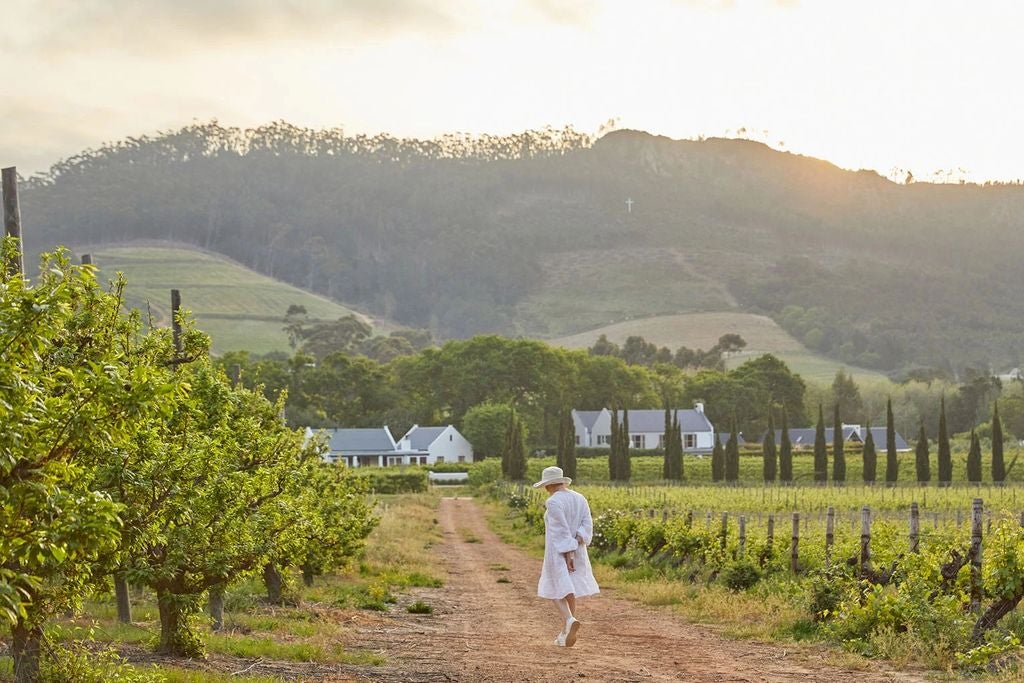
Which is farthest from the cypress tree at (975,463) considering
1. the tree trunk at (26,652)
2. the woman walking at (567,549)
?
the tree trunk at (26,652)

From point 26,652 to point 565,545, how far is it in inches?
230

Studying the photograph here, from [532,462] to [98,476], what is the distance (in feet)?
270

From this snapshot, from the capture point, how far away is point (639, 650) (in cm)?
1477

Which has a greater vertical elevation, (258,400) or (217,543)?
(258,400)

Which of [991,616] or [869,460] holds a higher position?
[991,616]

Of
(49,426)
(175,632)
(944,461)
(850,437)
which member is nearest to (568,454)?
(944,461)

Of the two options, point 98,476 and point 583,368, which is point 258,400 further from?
point 583,368

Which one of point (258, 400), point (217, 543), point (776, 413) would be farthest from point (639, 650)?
point (776, 413)

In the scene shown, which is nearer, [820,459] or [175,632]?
[175,632]

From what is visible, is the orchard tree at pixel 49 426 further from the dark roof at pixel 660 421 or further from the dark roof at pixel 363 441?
the dark roof at pixel 660 421

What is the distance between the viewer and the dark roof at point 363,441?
115m

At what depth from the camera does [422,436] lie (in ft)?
388

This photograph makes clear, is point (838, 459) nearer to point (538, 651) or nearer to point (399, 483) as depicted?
point (399, 483)

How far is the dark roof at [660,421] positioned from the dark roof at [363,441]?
77.4 feet
